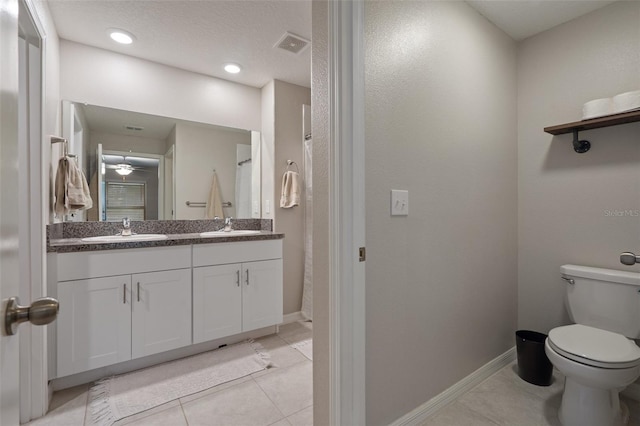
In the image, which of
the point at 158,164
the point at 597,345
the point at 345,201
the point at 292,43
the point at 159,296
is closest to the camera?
the point at 345,201

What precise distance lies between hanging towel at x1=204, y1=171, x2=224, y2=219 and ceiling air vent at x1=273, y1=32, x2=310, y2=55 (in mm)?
1265

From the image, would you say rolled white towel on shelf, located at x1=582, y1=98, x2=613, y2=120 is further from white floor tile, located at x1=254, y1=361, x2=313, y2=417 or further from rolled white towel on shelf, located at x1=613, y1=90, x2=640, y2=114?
white floor tile, located at x1=254, y1=361, x2=313, y2=417

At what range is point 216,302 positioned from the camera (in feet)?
7.37

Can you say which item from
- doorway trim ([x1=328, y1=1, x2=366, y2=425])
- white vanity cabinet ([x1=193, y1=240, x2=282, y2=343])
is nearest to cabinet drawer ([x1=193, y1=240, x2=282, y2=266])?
white vanity cabinet ([x1=193, y1=240, x2=282, y2=343])

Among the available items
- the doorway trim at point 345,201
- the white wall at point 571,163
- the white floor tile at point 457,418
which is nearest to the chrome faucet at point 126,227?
the doorway trim at point 345,201

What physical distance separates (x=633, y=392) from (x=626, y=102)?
1596mm

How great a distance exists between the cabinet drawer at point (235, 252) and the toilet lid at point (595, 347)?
1911mm

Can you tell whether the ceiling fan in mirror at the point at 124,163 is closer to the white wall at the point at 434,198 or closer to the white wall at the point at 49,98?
the white wall at the point at 49,98

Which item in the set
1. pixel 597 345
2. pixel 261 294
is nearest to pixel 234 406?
pixel 261 294

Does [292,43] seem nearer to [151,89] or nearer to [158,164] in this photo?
[151,89]

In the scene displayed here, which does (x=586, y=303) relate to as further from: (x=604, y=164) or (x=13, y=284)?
(x=13, y=284)

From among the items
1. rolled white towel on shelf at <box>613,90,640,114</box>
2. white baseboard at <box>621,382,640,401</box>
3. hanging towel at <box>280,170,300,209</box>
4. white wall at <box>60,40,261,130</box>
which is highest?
white wall at <box>60,40,261,130</box>

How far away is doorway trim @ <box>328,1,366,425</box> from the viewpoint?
45.1 inches

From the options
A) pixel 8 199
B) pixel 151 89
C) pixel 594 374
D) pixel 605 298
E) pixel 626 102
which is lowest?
pixel 594 374
